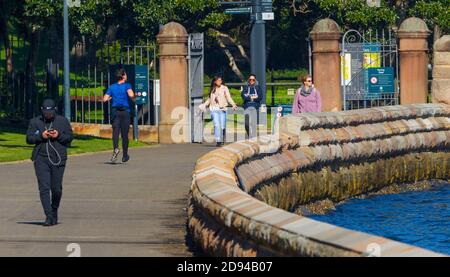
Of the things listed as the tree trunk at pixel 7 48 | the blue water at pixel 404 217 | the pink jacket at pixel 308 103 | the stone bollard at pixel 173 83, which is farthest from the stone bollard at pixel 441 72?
the tree trunk at pixel 7 48

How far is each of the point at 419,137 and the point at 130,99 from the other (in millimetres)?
6781

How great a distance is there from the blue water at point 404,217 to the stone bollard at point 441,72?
3554 millimetres

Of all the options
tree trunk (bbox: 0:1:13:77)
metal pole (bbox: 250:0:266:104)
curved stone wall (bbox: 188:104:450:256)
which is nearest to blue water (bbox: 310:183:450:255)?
curved stone wall (bbox: 188:104:450:256)

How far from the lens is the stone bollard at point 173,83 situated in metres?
32.5

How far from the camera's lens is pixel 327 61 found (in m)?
34.2

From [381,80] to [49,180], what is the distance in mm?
19491

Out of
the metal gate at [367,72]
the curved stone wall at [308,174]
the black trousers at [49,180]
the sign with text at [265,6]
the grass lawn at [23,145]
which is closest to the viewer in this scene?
the curved stone wall at [308,174]

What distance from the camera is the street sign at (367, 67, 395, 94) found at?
34812 millimetres

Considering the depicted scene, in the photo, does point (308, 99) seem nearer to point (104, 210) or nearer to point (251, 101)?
point (251, 101)

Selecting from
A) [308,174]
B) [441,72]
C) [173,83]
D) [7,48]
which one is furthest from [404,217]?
[7,48]

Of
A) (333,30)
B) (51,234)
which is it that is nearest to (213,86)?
(333,30)

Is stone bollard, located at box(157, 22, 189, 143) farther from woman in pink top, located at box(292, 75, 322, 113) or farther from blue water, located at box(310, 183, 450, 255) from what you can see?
blue water, located at box(310, 183, 450, 255)

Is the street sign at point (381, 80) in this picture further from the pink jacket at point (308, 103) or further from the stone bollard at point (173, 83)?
the pink jacket at point (308, 103)

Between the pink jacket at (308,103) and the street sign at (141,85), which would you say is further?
the street sign at (141,85)
